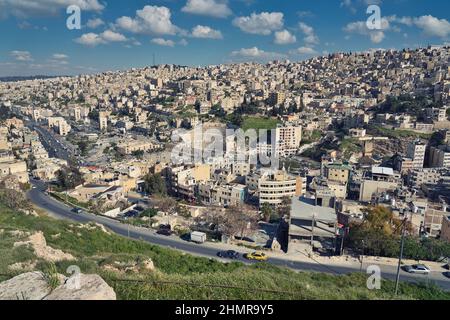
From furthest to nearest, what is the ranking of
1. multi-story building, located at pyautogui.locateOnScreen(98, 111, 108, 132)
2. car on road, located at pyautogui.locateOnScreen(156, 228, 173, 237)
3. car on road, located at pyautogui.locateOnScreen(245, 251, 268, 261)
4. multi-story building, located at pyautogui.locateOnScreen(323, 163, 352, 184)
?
A: multi-story building, located at pyautogui.locateOnScreen(98, 111, 108, 132)
multi-story building, located at pyautogui.locateOnScreen(323, 163, 352, 184)
car on road, located at pyautogui.locateOnScreen(156, 228, 173, 237)
car on road, located at pyautogui.locateOnScreen(245, 251, 268, 261)

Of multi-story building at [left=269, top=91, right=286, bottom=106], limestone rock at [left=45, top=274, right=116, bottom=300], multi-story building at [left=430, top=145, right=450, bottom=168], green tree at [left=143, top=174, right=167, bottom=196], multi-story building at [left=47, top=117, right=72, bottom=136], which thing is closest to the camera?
limestone rock at [left=45, top=274, right=116, bottom=300]

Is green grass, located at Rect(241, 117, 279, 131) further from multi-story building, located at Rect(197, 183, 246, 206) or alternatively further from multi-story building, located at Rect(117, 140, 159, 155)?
multi-story building, located at Rect(197, 183, 246, 206)

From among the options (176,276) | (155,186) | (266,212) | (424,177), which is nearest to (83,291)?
(176,276)

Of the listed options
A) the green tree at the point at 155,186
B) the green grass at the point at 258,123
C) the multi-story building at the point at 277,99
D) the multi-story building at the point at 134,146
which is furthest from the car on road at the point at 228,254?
the multi-story building at the point at 277,99

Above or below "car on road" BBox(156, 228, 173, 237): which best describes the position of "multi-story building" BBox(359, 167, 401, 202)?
above

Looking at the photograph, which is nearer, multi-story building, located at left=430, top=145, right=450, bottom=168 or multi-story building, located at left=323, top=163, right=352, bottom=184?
multi-story building, located at left=323, top=163, right=352, bottom=184

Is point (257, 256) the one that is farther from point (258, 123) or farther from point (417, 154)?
point (258, 123)

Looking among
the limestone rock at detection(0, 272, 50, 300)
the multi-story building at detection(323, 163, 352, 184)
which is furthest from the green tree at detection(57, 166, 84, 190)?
the limestone rock at detection(0, 272, 50, 300)
